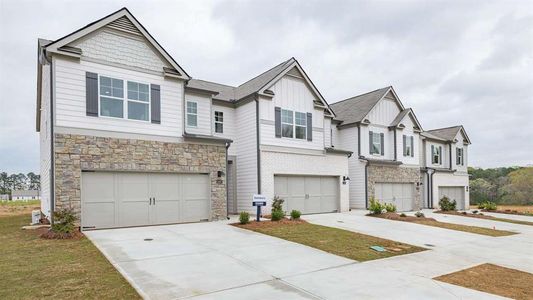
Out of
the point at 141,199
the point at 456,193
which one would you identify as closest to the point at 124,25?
the point at 141,199

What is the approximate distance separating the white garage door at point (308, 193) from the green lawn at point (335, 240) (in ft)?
12.6

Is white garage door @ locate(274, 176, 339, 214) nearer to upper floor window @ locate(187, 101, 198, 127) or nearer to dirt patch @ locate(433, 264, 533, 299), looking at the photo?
upper floor window @ locate(187, 101, 198, 127)

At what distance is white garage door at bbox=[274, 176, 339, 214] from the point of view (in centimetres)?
1773

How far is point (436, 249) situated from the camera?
10.2 m

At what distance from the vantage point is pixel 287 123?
18.1 metres

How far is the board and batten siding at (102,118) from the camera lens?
461 inches

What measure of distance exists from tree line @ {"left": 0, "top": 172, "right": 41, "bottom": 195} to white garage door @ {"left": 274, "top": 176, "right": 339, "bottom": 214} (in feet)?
332

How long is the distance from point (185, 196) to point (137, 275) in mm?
7960

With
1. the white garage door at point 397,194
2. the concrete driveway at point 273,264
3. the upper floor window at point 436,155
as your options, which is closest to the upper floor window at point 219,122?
the concrete driveway at point 273,264

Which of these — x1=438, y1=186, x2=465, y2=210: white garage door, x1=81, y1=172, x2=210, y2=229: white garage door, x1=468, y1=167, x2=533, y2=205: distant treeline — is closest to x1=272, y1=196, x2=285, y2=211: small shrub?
x1=81, y1=172, x2=210, y2=229: white garage door

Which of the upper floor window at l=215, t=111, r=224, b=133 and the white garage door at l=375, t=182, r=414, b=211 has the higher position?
the upper floor window at l=215, t=111, r=224, b=133

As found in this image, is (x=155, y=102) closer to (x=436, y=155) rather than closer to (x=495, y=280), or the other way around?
(x=495, y=280)

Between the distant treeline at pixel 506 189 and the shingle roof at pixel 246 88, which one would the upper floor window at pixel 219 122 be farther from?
the distant treeline at pixel 506 189

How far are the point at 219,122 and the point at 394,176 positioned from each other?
1339 centimetres
